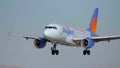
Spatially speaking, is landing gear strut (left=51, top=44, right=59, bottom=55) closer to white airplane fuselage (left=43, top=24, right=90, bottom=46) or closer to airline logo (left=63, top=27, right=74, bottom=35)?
white airplane fuselage (left=43, top=24, right=90, bottom=46)

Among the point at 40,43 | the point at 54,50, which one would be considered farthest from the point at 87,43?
the point at 40,43

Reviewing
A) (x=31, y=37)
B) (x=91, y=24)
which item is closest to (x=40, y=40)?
(x=31, y=37)

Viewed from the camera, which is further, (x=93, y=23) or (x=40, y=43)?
(x=93, y=23)

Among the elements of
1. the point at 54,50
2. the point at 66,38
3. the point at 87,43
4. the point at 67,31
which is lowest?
the point at 54,50

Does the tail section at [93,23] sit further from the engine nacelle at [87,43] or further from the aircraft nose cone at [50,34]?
the aircraft nose cone at [50,34]

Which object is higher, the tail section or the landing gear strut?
the tail section

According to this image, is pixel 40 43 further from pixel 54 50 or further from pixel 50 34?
pixel 50 34

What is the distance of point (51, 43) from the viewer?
67.8m

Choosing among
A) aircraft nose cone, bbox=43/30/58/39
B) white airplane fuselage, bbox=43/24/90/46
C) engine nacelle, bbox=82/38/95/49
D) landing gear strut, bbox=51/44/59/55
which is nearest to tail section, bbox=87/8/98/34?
white airplane fuselage, bbox=43/24/90/46

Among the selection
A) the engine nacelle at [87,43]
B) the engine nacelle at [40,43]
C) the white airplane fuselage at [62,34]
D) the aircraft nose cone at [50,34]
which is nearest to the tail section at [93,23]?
the white airplane fuselage at [62,34]

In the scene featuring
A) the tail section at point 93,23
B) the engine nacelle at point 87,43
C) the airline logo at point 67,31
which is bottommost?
the engine nacelle at point 87,43

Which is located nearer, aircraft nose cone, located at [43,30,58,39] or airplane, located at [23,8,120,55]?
aircraft nose cone, located at [43,30,58,39]

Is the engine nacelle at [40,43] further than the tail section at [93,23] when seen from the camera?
No

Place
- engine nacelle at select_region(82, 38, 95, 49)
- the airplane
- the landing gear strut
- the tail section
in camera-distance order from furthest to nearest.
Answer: the tail section, engine nacelle at select_region(82, 38, 95, 49), the landing gear strut, the airplane
